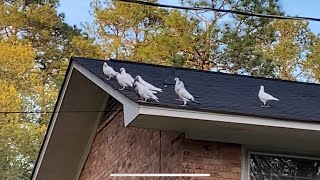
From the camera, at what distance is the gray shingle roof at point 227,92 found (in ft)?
22.5

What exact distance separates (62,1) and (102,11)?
10.4 feet

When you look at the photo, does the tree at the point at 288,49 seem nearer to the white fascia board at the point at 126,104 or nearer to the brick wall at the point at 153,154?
the brick wall at the point at 153,154

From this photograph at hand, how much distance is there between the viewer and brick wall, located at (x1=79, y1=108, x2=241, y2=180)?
7324 mm

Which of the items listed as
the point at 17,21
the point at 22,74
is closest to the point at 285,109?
the point at 22,74

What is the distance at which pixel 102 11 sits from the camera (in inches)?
1138

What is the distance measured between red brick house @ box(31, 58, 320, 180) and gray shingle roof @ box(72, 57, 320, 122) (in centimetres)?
1

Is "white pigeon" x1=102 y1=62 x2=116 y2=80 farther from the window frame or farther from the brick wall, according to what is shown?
the window frame

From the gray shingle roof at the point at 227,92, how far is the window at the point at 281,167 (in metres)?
0.55

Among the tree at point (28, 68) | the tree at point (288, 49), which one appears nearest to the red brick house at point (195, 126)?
the tree at point (28, 68)

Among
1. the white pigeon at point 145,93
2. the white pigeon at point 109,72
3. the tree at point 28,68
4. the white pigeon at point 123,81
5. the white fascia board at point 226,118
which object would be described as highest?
the tree at point 28,68

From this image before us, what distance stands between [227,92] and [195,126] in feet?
4.49

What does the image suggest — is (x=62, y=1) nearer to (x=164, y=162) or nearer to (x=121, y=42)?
(x=121, y=42)

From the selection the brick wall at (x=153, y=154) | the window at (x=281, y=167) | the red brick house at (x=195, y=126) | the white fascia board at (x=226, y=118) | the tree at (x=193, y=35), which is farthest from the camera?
the tree at (x=193, y=35)

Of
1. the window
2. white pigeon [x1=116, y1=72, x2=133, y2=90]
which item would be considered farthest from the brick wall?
white pigeon [x1=116, y1=72, x2=133, y2=90]
